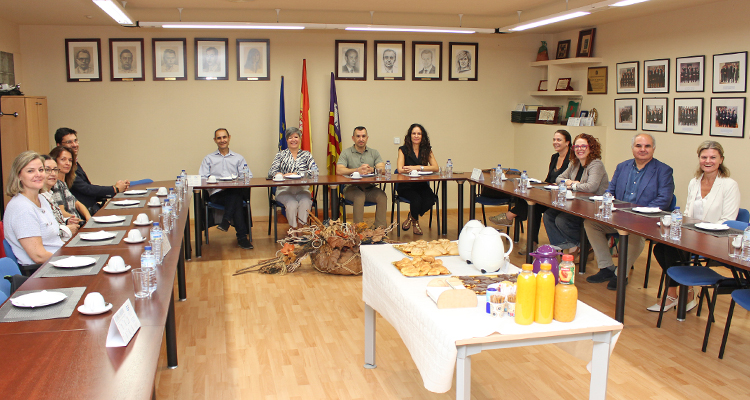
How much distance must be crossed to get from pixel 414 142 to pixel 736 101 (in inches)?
127

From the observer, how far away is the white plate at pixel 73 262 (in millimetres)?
2889

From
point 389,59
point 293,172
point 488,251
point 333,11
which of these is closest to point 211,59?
point 333,11

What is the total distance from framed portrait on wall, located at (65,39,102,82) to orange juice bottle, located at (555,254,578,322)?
22.8ft

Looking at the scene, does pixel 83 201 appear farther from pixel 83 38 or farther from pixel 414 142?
pixel 414 142

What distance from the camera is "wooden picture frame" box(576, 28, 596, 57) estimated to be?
7.65m

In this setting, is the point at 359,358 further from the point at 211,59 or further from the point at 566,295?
the point at 211,59

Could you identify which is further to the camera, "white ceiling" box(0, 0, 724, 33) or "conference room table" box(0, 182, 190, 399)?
"white ceiling" box(0, 0, 724, 33)

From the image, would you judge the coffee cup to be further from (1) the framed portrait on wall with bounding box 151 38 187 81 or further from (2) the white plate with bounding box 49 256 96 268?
(1) the framed portrait on wall with bounding box 151 38 187 81

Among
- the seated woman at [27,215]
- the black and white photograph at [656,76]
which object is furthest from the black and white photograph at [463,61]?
the seated woman at [27,215]

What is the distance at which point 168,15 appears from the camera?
711 cm

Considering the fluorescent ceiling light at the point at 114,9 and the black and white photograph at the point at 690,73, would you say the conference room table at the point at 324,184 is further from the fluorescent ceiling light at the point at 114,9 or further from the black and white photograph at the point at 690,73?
the black and white photograph at the point at 690,73

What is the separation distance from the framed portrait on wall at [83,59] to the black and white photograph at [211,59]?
46.1 inches

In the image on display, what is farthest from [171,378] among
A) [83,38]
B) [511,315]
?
[83,38]

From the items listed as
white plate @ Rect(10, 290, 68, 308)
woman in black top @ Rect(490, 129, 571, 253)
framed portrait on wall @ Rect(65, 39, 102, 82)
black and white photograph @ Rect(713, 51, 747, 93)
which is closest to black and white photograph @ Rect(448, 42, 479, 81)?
woman in black top @ Rect(490, 129, 571, 253)
